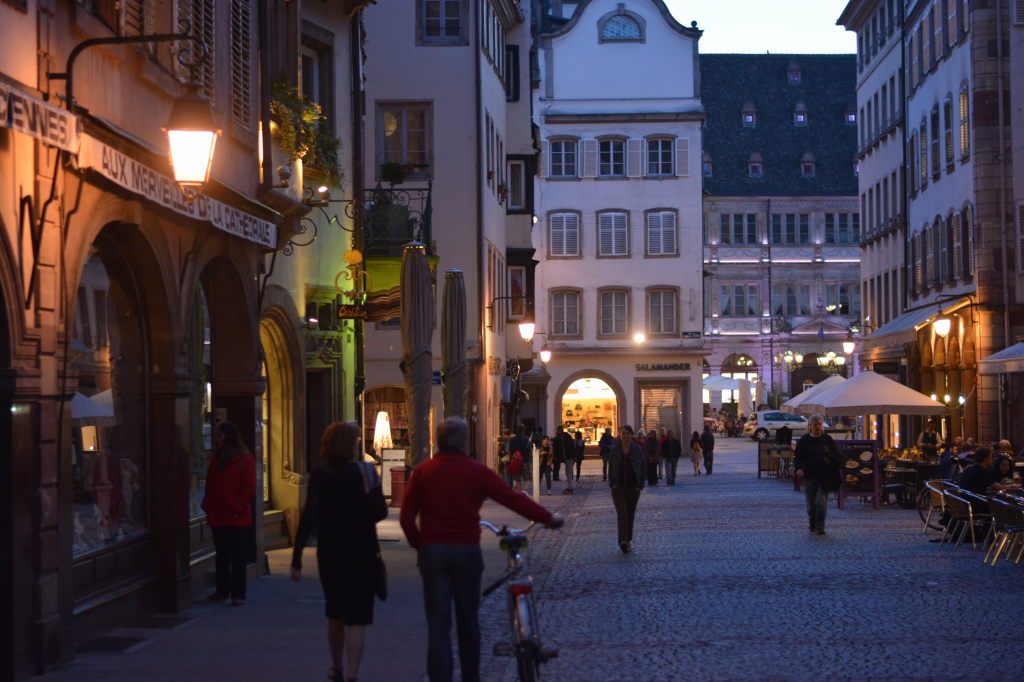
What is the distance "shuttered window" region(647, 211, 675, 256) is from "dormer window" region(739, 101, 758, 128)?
37.8 m

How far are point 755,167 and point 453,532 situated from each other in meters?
90.5

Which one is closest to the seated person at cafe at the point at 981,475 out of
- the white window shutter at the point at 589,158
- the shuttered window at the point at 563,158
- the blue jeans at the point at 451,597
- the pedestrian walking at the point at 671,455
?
the blue jeans at the point at 451,597

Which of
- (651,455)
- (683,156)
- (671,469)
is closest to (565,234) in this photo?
(683,156)

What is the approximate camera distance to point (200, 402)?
16.3 meters

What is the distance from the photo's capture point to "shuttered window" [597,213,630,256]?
66.6 m

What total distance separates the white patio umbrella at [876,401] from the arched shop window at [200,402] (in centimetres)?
1720

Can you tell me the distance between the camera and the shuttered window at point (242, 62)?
16.7m

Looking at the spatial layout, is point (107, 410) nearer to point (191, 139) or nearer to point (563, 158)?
point (191, 139)

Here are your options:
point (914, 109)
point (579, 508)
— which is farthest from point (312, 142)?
Answer: point (914, 109)

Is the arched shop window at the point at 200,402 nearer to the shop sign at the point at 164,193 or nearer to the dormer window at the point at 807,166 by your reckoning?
the shop sign at the point at 164,193

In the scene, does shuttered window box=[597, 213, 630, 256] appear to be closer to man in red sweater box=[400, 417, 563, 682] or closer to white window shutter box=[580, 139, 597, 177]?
white window shutter box=[580, 139, 597, 177]

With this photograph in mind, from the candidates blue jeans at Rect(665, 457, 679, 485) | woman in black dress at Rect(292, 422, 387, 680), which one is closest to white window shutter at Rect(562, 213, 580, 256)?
blue jeans at Rect(665, 457, 679, 485)

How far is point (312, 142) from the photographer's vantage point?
19375 millimetres

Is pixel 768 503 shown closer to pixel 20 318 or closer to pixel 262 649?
pixel 262 649
